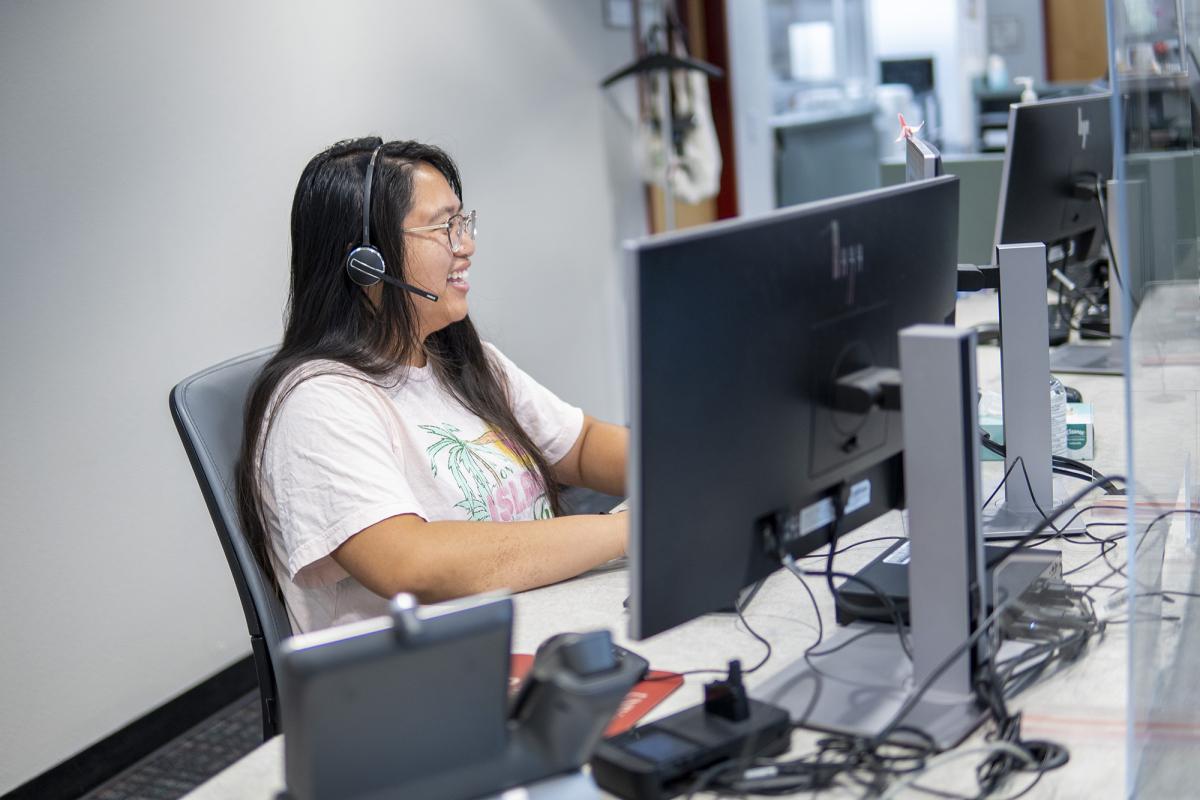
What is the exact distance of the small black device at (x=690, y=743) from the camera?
0.97 metres

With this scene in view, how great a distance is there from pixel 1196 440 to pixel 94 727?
2044 millimetres

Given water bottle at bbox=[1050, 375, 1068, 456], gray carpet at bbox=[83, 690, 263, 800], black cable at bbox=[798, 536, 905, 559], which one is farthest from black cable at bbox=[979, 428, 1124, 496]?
gray carpet at bbox=[83, 690, 263, 800]

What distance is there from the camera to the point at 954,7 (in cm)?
669

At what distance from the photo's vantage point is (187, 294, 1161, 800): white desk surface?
0.99 m

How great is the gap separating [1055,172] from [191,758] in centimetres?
202

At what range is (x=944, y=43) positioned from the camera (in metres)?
6.84

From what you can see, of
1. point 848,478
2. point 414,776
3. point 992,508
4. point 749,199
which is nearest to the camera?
point 414,776

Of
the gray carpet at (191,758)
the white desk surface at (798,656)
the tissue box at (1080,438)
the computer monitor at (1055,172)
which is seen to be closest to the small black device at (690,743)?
the white desk surface at (798,656)

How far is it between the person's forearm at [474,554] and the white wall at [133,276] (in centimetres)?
116

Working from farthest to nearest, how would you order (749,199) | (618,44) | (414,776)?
(749,199)
(618,44)
(414,776)

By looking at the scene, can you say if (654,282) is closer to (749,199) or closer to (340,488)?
(340,488)

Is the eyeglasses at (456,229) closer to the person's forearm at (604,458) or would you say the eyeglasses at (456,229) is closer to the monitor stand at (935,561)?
the person's forearm at (604,458)

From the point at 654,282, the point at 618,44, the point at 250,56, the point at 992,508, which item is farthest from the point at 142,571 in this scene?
the point at 618,44

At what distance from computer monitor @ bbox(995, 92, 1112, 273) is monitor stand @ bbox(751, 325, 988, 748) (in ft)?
3.78
